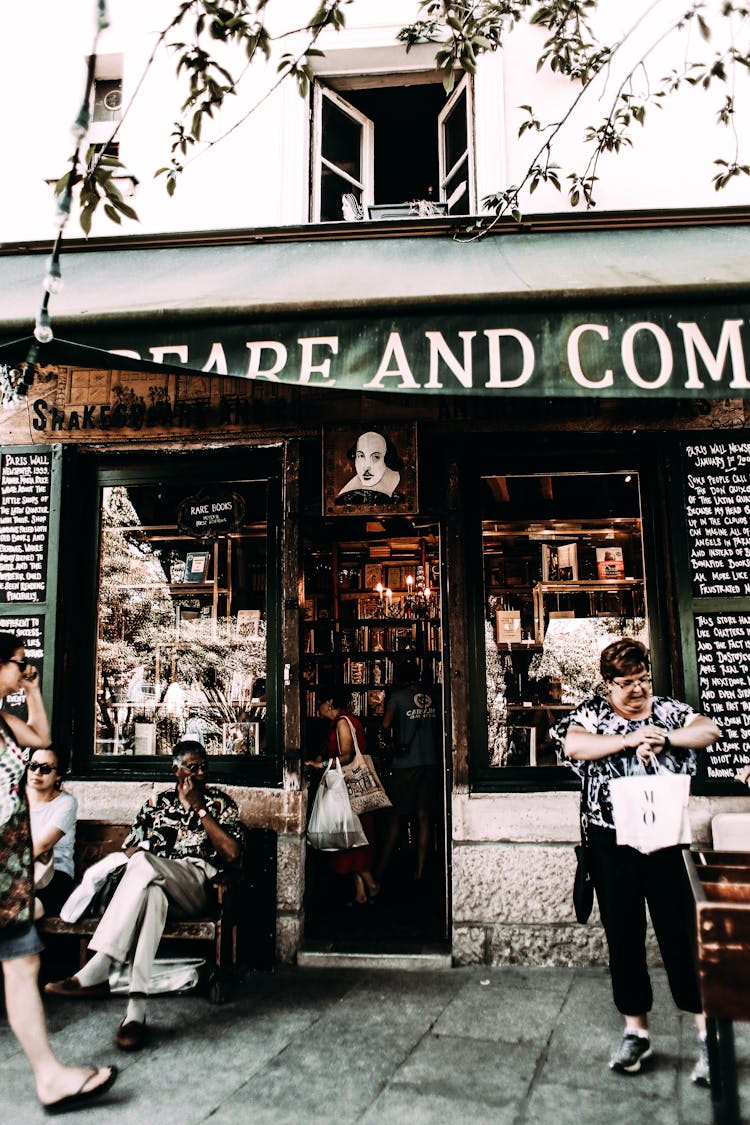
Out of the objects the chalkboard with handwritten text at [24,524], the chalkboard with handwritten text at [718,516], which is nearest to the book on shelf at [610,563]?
the chalkboard with handwritten text at [718,516]

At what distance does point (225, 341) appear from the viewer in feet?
13.4

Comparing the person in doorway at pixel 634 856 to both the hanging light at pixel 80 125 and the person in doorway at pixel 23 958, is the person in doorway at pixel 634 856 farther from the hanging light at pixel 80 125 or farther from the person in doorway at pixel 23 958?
the hanging light at pixel 80 125

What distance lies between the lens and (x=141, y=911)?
13.6ft

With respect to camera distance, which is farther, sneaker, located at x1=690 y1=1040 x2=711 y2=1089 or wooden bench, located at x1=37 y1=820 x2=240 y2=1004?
wooden bench, located at x1=37 y1=820 x2=240 y2=1004

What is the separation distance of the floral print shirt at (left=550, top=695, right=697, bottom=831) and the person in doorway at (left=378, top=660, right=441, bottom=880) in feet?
10.2

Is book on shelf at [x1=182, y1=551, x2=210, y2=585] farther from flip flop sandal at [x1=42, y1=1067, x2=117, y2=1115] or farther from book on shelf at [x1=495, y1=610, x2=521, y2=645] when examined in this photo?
flip flop sandal at [x1=42, y1=1067, x2=117, y2=1115]

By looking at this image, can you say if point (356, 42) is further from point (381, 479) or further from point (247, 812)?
point (247, 812)

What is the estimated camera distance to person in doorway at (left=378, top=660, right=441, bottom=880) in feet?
22.0

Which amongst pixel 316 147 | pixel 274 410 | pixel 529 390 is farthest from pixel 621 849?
pixel 316 147

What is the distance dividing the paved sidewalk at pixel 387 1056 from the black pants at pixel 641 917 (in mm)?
365

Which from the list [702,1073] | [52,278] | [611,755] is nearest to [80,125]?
[52,278]

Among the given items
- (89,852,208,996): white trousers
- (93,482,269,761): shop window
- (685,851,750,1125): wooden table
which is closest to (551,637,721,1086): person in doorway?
(685,851,750,1125): wooden table

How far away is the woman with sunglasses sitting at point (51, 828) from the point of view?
465cm

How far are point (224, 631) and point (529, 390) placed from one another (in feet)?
9.89
